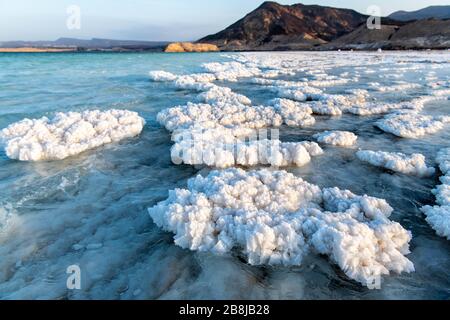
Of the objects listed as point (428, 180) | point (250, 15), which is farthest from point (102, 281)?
point (250, 15)

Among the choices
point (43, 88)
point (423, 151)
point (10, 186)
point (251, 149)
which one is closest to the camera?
point (10, 186)

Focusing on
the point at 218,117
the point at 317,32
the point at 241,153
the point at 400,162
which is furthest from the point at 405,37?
the point at 241,153

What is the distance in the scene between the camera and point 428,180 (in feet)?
22.8

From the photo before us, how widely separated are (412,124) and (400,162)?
3959 millimetres

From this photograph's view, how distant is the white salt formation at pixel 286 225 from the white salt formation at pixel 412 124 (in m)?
5.43

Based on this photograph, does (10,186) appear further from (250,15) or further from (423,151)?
(250,15)

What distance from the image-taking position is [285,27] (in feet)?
532

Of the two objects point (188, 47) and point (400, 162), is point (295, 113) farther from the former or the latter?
point (188, 47)

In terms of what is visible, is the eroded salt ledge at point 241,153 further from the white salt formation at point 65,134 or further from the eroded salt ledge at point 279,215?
the white salt formation at point 65,134

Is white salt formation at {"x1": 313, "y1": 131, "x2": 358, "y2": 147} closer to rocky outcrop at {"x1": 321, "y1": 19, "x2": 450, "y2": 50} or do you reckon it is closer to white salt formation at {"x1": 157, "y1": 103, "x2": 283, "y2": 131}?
white salt formation at {"x1": 157, "y1": 103, "x2": 283, "y2": 131}

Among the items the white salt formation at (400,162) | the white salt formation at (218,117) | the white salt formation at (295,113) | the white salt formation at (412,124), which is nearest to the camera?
the white salt formation at (400,162)

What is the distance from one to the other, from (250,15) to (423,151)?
615ft

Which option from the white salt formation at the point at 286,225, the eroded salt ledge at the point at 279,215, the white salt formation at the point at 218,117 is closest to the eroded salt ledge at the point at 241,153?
the eroded salt ledge at the point at 279,215

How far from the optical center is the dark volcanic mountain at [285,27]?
14612 centimetres
